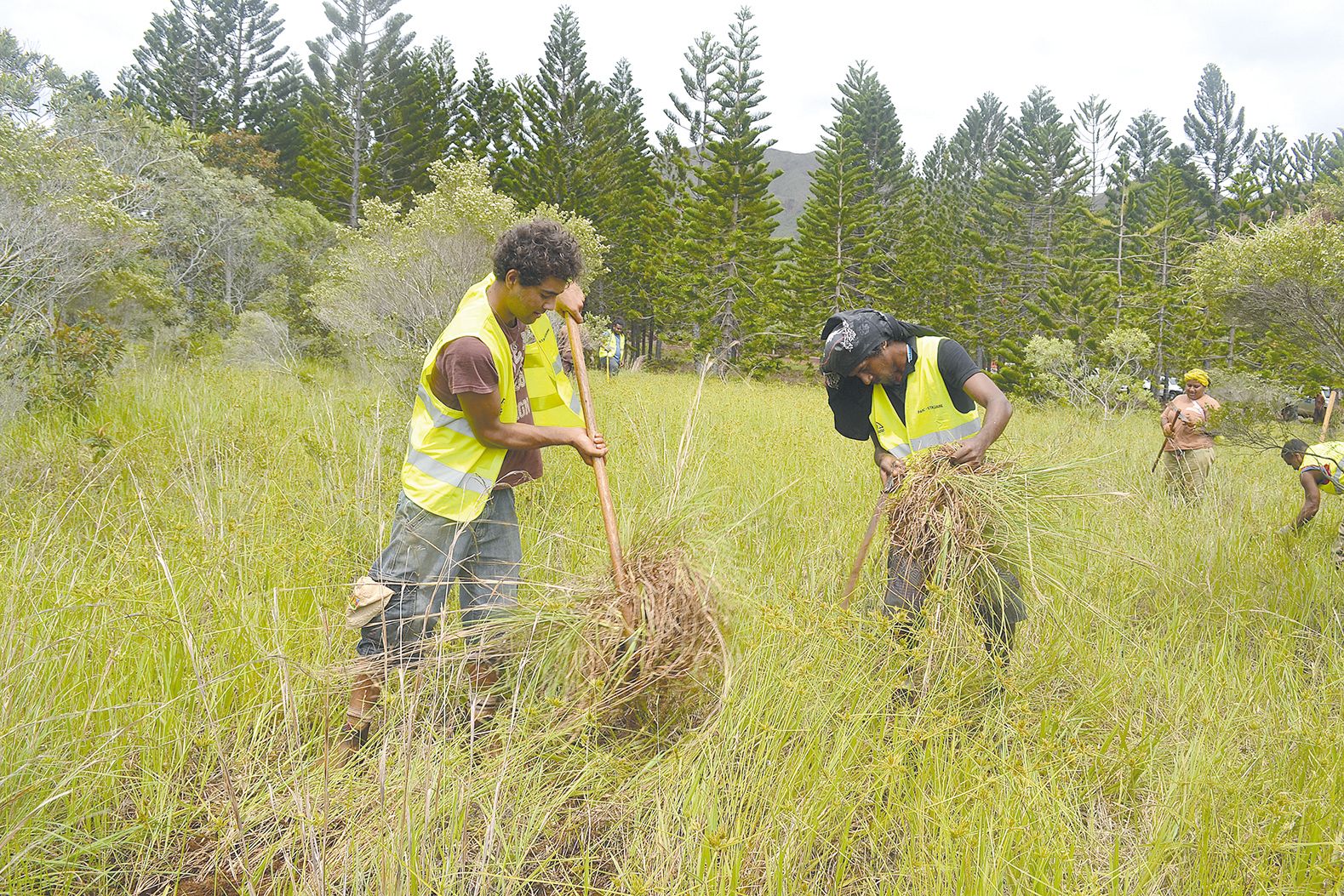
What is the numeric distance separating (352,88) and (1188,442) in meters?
26.2

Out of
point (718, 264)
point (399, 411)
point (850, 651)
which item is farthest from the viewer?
point (718, 264)

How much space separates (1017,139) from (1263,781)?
106 ft

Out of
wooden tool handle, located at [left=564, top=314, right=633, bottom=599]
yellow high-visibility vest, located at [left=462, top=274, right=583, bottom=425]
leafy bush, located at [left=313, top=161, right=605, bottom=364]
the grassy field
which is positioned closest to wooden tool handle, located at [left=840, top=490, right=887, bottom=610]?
the grassy field

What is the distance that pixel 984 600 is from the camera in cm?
249

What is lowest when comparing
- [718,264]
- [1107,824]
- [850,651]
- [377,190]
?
[1107,824]

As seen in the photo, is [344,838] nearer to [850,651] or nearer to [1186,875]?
[850,651]

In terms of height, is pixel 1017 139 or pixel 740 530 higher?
pixel 1017 139

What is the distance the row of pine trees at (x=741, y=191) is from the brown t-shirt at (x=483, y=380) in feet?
63.2

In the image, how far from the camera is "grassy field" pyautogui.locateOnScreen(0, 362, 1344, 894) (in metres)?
1.70

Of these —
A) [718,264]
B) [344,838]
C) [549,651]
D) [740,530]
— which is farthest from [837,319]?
[718,264]

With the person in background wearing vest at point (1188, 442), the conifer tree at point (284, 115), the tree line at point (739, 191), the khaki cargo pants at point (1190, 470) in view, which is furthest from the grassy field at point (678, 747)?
the conifer tree at point (284, 115)

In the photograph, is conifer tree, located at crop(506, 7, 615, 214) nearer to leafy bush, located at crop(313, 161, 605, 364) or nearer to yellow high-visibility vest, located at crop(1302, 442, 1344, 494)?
leafy bush, located at crop(313, 161, 605, 364)

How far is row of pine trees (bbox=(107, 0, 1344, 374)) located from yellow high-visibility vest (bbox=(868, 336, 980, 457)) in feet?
61.7

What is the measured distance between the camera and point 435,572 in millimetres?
2389
